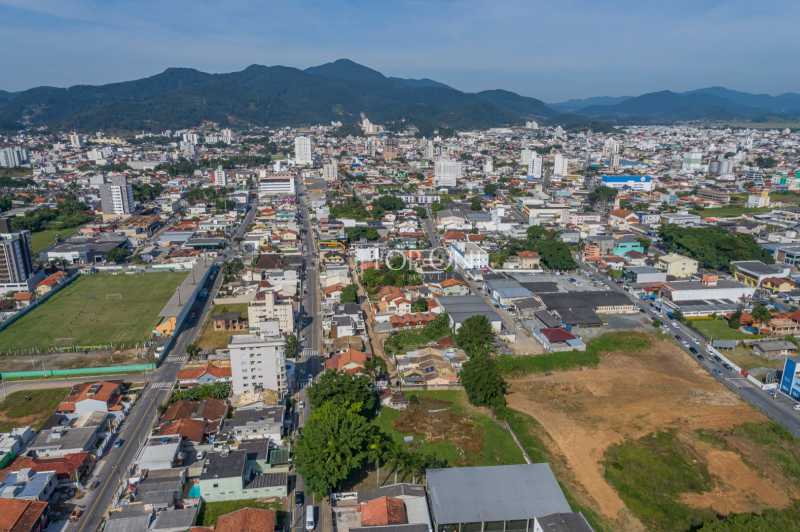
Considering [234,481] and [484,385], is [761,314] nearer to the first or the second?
[484,385]

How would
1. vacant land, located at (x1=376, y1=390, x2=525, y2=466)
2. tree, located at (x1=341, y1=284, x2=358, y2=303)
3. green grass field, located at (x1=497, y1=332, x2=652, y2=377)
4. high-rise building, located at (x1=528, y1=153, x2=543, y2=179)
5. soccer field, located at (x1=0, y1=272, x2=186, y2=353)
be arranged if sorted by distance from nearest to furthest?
vacant land, located at (x1=376, y1=390, x2=525, y2=466), green grass field, located at (x1=497, y1=332, x2=652, y2=377), soccer field, located at (x1=0, y1=272, x2=186, y2=353), tree, located at (x1=341, y1=284, x2=358, y2=303), high-rise building, located at (x1=528, y1=153, x2=543, y2=179)

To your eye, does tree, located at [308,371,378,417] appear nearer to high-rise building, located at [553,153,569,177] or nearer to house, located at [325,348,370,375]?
house, located at [325,348,370,375]

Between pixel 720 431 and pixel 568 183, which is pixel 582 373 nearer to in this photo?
pixel 720 431

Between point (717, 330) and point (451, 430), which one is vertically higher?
point (717, 330)

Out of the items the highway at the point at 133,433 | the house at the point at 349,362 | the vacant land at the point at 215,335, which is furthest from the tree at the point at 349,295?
the highway at the point at 133,433

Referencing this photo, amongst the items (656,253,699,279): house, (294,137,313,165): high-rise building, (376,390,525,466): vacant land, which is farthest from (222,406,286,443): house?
(294,137,313,165): high-rise building

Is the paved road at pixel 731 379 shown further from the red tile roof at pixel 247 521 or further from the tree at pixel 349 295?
the red tile roof at pixel 247 521

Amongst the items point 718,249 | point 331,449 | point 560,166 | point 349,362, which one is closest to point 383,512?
point 331,449
